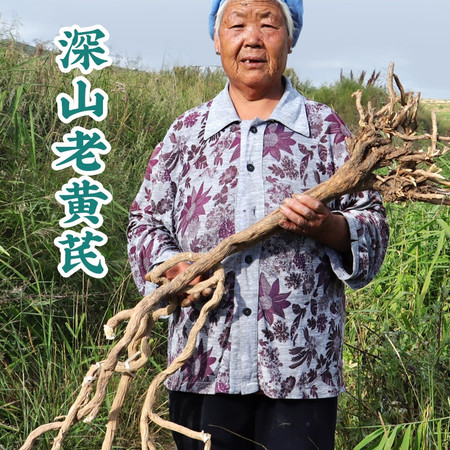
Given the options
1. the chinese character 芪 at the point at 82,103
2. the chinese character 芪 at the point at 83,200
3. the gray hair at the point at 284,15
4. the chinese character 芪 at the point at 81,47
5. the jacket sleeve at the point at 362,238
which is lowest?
the jacket sleeve at the point at 362,238

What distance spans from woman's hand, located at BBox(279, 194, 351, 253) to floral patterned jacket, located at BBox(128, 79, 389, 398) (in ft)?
0.11

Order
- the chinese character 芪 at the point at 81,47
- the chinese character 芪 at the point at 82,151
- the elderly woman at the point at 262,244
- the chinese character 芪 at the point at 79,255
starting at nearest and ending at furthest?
the elderly woman at the point at 262,244, the chinese character 芪 at the point at 79,255, the chinese character 芪 at the point at 82,151, the chinese character 芪 at the point at 81,47

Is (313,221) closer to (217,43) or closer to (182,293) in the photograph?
(182,293)

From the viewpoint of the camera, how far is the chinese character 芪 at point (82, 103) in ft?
15.2

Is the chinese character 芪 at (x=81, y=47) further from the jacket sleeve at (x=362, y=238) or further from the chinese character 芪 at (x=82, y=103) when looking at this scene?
the jacket sleeve at (x=362, y=238)

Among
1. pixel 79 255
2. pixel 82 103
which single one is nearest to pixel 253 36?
pixel 79 255

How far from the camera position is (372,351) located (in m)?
3.09

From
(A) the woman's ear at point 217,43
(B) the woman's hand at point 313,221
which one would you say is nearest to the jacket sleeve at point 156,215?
(A) the woman's ear at point 217,43

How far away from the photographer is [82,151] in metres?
4.25

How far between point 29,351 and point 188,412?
1558mm

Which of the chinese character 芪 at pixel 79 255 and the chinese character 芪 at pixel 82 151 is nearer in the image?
the chinese character 芪 at pixel 79 255

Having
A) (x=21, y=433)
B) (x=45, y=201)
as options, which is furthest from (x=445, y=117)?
(x=21, y=433)

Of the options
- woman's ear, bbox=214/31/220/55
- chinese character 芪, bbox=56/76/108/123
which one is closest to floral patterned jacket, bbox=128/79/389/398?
woman's ear, bbox=214/31/220/55

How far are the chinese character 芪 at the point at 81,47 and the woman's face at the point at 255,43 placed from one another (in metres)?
3.17
